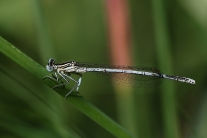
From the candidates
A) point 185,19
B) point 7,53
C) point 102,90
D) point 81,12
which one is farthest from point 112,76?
point 7,53

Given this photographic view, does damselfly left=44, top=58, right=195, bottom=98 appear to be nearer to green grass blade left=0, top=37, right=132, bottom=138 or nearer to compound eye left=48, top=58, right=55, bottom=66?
compound eye left=48, top=58, right=55, bottom=66

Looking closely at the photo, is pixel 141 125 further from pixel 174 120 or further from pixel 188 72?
pixel 174 120

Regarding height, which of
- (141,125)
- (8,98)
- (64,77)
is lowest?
(141,125)

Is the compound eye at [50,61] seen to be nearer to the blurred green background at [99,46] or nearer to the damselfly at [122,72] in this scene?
the damselfly at [122,72]

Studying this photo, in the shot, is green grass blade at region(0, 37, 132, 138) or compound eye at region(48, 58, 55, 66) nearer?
green grass blade at region(0, 37, 132, 138)

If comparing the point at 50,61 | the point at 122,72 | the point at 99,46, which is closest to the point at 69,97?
the point at 50,61

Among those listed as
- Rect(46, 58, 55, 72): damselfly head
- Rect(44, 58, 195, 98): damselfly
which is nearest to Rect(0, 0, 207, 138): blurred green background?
Rect(44, 58, 195, 98): damselfly

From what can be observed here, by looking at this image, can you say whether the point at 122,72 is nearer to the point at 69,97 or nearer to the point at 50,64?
the point at 50,64

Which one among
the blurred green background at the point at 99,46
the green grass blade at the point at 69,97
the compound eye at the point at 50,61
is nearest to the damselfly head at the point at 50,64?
the compound eye at the point at 50,61
